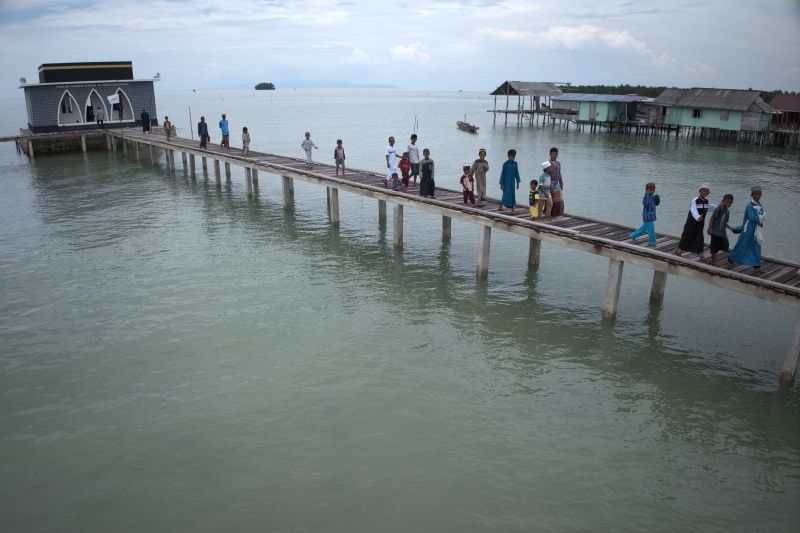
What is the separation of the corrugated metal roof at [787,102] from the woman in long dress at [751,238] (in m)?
48.5

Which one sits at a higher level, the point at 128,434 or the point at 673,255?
the point at 673,255

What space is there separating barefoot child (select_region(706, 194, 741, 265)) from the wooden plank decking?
0.27 m

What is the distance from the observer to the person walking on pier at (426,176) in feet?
57.1

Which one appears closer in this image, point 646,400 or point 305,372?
point 646,400

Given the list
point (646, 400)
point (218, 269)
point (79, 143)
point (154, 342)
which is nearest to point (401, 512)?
point (646, 400)

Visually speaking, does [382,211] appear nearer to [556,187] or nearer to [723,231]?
[556,187]

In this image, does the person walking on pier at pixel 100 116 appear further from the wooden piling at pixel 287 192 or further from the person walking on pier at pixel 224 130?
the wooden piling at pixel 287 192

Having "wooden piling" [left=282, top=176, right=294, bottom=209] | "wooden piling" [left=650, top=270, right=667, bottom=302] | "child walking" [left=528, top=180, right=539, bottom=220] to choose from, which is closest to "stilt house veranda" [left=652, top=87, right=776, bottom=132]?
"wooden piling" [left=282, top=176, right=294, bottom=209]

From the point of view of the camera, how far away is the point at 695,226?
480 inches

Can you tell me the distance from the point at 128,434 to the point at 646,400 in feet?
30.9

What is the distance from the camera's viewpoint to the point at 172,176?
34469 mm

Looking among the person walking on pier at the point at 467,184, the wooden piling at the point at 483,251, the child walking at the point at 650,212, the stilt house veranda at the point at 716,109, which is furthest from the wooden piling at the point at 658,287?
the stilt house veranda at the point at 716,109

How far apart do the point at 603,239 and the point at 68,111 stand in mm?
43327

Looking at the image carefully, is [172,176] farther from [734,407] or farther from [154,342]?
[734,407]
